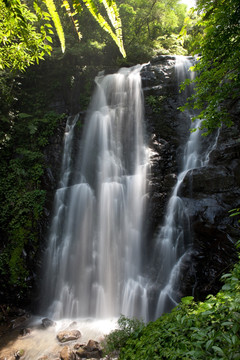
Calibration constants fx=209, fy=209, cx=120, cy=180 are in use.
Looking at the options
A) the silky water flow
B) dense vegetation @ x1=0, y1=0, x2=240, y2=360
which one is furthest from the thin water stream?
dense vegetation @ x1=0, y1=0, x2=240, y2=360

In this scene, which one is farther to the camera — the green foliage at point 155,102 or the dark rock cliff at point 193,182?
the green foliage at point 155,102

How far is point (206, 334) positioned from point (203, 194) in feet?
20.8

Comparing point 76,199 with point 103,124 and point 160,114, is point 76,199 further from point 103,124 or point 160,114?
point 160,114

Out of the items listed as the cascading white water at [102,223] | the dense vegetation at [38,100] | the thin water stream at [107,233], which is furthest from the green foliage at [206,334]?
the cascading white water at [102,223]

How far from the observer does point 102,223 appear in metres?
9.16

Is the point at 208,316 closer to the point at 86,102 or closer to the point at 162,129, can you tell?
the point at 162,129

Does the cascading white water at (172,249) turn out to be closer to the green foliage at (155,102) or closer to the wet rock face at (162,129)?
the wet rock face at (162,129)

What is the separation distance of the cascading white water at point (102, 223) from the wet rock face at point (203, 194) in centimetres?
66

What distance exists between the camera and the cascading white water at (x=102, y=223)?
25.8ft

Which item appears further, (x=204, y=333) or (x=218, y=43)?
(x=218, y=43)

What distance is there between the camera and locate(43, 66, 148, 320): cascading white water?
25.8ft

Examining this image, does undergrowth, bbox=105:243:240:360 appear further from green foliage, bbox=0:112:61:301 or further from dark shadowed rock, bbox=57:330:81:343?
green foliage, bbox=0:112:61:301

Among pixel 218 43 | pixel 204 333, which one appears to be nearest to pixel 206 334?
pixel 204 333

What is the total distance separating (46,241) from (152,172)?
5.64 m
